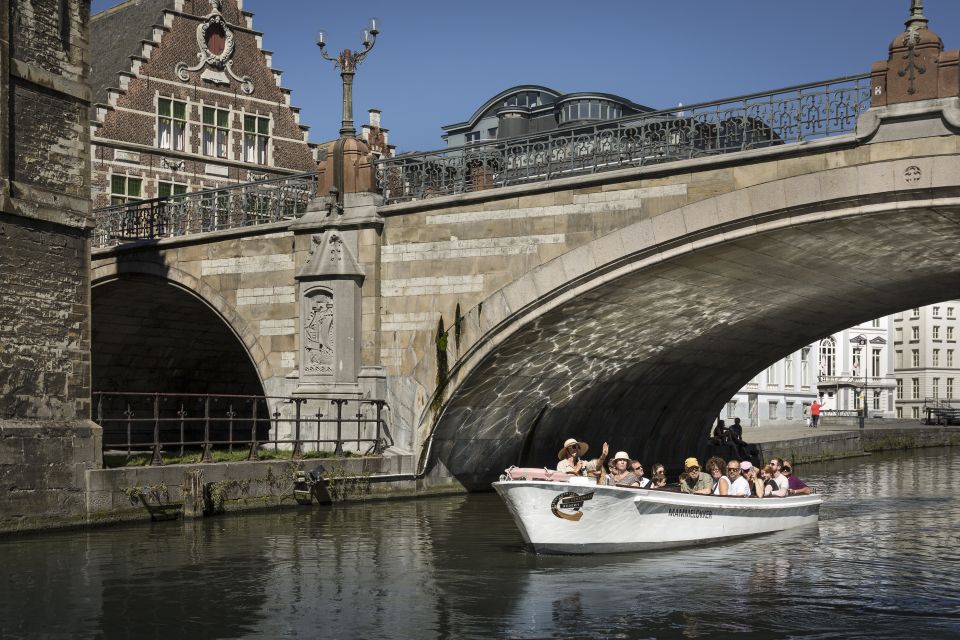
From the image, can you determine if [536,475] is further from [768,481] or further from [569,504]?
[768,481]

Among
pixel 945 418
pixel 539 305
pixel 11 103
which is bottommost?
pixel 945 418

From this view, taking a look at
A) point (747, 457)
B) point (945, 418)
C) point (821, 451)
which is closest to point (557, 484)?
point (747, 457)

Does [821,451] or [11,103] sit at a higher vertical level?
[11,103]

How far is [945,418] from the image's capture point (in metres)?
65.2

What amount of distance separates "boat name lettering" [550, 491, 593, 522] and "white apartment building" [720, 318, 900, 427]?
135ft

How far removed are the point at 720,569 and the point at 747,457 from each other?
70.5ft

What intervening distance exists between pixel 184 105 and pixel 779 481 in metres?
24.0

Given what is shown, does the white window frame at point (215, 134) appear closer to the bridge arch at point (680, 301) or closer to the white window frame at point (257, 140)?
the white window frame at point (257, 140)

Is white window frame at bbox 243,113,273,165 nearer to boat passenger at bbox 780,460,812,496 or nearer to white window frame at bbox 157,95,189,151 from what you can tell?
white window frame at bbox 157,95,189,151

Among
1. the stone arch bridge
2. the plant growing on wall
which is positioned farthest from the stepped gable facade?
the plant growing on wall

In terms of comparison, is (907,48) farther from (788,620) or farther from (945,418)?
(945,418)

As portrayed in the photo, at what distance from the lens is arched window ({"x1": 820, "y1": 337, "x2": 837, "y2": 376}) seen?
71.4m

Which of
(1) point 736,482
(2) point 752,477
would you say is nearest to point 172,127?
(2) point 752,477

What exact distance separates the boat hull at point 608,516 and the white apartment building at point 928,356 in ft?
244
